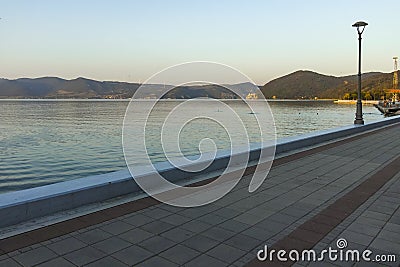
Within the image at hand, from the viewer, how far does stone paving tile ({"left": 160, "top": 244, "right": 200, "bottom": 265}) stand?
3.30 m

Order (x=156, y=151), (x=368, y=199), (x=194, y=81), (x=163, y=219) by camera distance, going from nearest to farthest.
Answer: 1. (x=163, y=219)
2. (x=368, y=199)
3. (x=194, y=81)
4. (x=156, y=151)

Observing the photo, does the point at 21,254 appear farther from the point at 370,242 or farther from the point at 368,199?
the point at 368,199

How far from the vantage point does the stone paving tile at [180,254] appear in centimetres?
330

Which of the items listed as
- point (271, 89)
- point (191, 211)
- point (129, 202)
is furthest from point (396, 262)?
point (271, 89)

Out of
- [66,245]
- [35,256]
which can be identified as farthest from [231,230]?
[35,256]

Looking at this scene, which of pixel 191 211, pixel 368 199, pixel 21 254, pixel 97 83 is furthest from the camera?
pixel 97 83

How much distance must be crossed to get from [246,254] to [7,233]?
2635 millimetres

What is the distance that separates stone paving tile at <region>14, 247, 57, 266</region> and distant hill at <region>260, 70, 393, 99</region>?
158464 mm

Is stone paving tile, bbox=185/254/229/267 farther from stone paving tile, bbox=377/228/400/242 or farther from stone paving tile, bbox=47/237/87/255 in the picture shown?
stone paving tile, bbox=377/228/400/242

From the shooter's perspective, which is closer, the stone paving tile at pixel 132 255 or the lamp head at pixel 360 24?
the stone paving tile at pixel 132 255

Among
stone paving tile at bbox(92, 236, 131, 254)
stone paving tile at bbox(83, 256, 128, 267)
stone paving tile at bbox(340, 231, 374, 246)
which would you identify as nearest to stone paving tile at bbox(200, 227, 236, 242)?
stone paving tile at bbox(92, 236, 131, 254)

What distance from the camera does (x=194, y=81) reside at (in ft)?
19.0

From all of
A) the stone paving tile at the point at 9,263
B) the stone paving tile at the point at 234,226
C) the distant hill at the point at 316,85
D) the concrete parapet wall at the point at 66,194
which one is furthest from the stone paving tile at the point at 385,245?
the distant hill at the point at 316,85

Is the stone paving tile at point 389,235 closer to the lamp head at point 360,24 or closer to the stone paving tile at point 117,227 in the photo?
the stone paving tile at point 117,227
